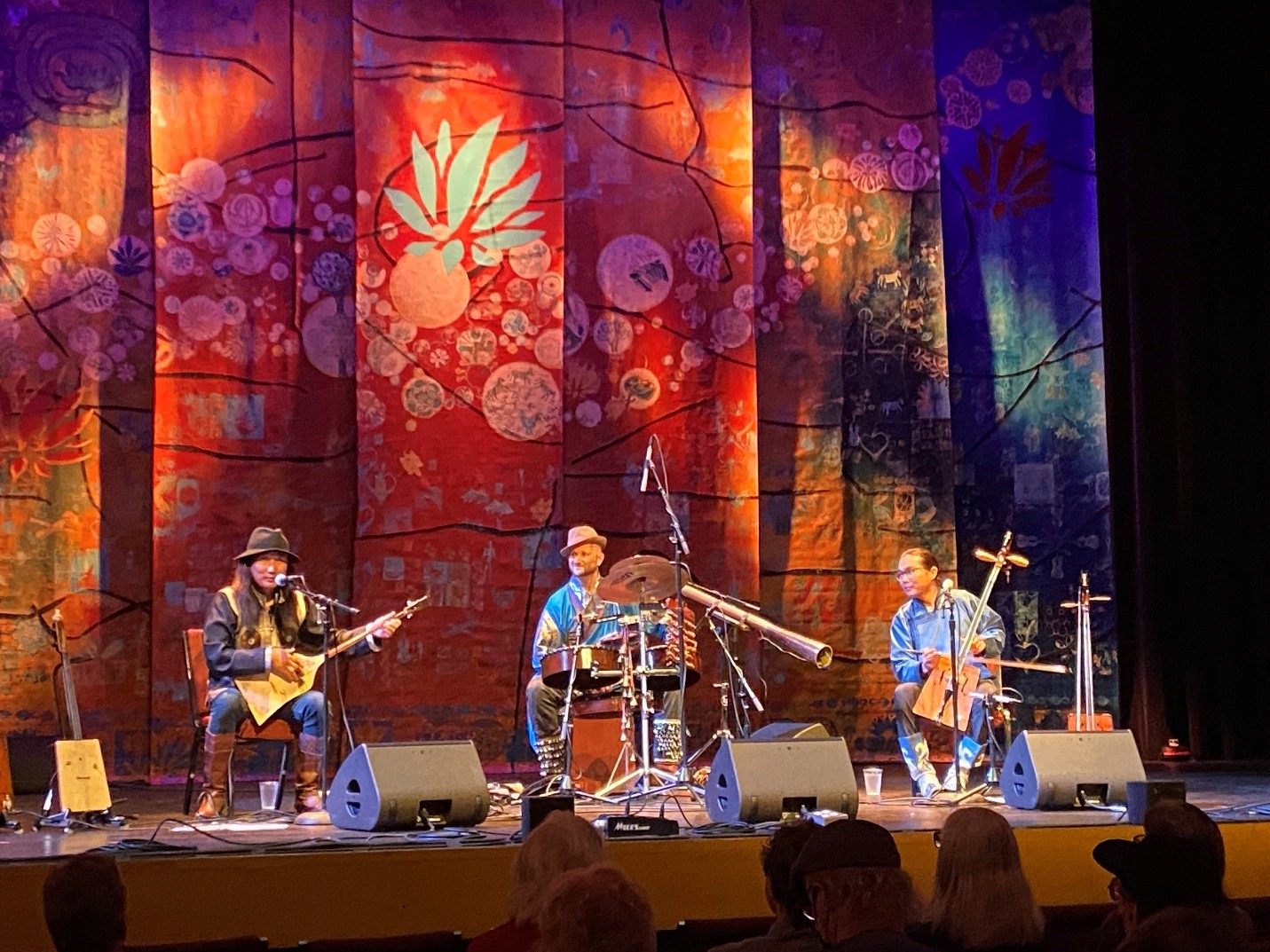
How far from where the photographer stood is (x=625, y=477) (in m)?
8.49

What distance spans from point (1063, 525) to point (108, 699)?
17.0 ft

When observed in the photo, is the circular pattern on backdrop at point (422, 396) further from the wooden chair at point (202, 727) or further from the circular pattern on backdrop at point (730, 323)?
the wooden chair at point (202, 727)

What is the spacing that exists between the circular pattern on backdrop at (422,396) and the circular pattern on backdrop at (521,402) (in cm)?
24

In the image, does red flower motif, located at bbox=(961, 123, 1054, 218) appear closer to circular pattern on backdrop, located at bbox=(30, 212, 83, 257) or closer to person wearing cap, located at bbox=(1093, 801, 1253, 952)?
circular pattern on backdrop, located at bbox=(30, 212, 83, 257)

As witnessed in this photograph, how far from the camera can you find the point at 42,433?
7895 mm

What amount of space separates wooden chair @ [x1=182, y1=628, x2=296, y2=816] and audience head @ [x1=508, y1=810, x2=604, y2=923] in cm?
341

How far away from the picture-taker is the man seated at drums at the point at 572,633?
23.4ft

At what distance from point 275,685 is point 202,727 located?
0.36 metres

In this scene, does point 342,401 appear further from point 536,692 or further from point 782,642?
point 782,642

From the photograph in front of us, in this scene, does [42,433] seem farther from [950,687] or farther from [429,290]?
[950,687]

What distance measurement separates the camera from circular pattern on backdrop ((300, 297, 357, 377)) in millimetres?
8273

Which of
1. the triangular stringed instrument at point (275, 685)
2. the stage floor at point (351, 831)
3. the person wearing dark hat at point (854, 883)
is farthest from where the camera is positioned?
the triangular stringed instrument at point (275, 685)

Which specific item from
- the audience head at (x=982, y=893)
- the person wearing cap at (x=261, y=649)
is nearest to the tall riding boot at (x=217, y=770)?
the person wearing cap at (x=261, y=649)

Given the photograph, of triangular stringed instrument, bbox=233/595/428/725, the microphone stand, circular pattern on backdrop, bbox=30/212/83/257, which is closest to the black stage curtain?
triangular stringed instrument, bbox=233/595/428/725
